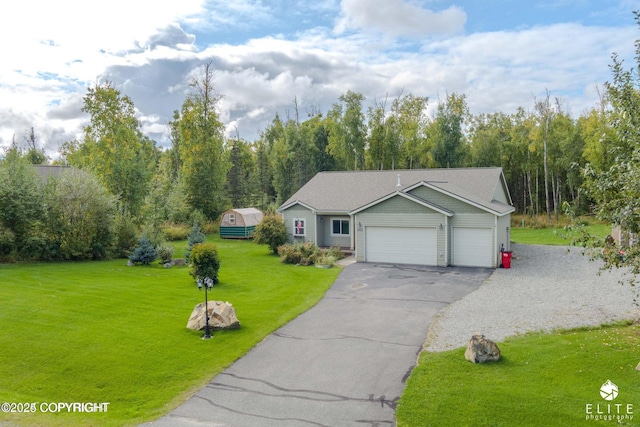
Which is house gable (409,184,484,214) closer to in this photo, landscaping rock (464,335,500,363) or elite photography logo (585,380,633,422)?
landscaping rock (464,335,500,363)

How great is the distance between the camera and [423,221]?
21.4m

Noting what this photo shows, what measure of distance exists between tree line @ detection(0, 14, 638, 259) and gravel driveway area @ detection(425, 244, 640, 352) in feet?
34.0

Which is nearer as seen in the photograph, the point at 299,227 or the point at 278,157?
the point at 299,227

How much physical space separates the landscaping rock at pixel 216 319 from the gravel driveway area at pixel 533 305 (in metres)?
5.10

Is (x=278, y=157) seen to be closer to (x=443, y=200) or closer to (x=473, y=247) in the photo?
(x=443, y=200)

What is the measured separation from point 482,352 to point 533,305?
230 inches

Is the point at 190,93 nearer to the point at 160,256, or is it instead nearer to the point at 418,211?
the point at 160,256

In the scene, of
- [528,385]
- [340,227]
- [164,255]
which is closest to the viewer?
[528,385]

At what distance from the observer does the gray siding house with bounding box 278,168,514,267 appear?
20672 mm

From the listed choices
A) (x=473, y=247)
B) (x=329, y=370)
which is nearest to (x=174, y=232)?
(x=473, y=247)

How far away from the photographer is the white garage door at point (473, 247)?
67.1 ft

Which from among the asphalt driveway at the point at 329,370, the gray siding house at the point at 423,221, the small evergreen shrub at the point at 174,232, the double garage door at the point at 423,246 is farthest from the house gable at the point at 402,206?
the small evergreen shrub at the point at 174,232

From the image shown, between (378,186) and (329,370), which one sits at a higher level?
(378,186)

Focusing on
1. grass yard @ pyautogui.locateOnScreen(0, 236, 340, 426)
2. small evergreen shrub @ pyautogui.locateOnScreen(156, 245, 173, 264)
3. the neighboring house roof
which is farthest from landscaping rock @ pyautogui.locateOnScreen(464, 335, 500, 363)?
small evergreen shrub @ pyautogui.locateOnScreen(156, 245, 173, 264)
